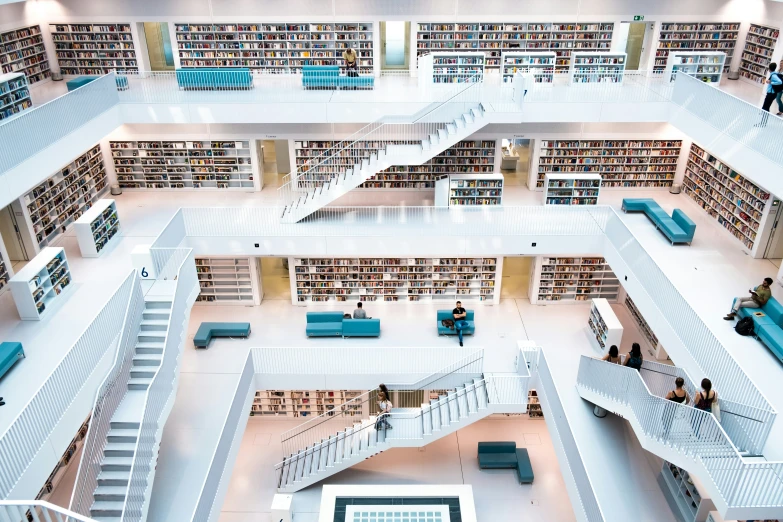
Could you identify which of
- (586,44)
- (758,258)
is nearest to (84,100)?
(586,44)

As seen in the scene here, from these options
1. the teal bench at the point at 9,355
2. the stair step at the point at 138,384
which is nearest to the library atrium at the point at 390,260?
the teal bench at the point at 9,355

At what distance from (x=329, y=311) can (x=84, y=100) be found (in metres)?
7.39

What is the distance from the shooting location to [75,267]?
40.6 feet

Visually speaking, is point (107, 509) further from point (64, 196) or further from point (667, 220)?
point (667, 220)

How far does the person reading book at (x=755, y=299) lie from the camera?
9945 millimetres

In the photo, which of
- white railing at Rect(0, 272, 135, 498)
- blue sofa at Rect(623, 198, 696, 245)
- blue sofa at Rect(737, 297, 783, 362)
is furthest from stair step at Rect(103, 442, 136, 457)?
blue sofa at Rect(623, 198, 696, 245)

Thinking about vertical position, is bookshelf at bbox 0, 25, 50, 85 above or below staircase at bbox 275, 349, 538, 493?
above

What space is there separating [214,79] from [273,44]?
2.18 meters

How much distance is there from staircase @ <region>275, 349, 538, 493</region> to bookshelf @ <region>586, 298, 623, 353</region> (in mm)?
2284

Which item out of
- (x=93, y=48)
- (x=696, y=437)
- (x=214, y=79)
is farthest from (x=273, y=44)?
(x=696, y=437)

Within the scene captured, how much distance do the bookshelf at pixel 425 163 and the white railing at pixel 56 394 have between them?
6861mm

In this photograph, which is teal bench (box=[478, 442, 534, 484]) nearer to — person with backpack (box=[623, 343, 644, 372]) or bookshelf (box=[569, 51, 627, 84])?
person with backpack (box=[623, 343, 644, 372])

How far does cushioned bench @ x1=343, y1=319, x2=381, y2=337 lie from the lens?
45.7 ft

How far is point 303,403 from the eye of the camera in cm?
1439
